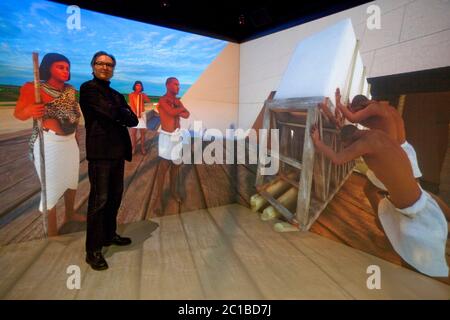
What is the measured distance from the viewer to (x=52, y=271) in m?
2.07

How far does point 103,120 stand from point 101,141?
16cm

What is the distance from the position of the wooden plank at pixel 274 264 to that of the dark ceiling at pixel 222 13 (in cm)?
226

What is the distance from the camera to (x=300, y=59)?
2.92 meters

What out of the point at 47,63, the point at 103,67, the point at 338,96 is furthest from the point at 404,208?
the point at 47,63

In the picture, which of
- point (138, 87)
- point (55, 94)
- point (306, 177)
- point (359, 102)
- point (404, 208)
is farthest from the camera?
point (138, 87)

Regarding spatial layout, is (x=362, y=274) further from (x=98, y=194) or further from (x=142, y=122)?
(x=142, y=122)

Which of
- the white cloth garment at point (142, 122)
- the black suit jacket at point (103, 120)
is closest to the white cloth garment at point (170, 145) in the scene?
the white cloth garment at point (142, 122)

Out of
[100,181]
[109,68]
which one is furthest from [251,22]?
[100,181]

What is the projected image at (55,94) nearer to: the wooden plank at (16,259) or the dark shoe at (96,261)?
the wooden plank at (16,259)

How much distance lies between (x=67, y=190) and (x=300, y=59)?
2706 mm

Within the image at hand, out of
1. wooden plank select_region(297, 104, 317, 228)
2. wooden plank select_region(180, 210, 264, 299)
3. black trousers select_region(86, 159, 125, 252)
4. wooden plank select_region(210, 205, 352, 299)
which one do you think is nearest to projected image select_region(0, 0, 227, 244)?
black trousers select_region(86, 159, 125, 252)

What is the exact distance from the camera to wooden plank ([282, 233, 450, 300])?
6.12 feet

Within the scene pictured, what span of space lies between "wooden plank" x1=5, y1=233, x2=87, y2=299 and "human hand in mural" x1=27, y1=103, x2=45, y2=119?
1158mm

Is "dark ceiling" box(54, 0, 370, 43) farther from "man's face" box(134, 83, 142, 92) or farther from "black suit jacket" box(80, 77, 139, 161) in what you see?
"black suit jacket" box(80, 77, 139, 161)
